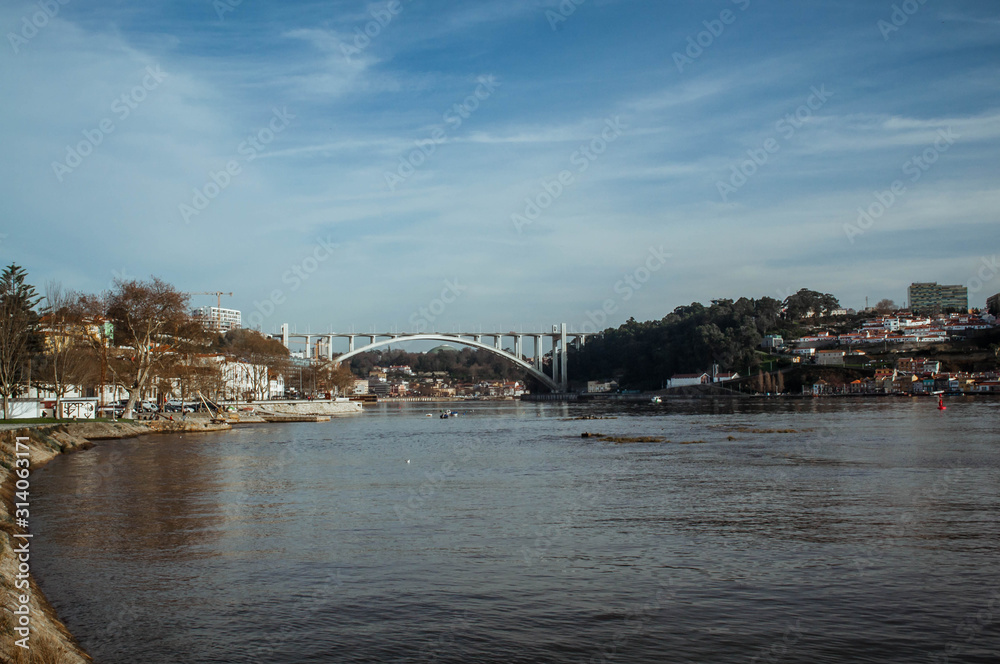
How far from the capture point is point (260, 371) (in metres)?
74.3

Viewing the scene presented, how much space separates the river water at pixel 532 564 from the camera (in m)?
6.96

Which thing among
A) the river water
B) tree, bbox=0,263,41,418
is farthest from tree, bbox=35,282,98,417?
the river water

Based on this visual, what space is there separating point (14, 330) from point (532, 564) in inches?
1185

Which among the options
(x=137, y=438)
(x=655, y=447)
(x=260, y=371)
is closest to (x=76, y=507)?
(x=655, y=447)

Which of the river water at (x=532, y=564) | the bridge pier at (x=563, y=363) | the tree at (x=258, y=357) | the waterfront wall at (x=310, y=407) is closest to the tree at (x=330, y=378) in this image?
the tree at (x=258, y=357)

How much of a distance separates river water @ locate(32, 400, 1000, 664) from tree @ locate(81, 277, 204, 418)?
2343cm

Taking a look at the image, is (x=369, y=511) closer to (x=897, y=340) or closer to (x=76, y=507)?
(x=76, y=507)

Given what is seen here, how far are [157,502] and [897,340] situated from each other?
111 metres

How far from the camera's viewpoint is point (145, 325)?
42156 millimetres

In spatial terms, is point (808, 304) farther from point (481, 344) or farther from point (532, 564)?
point (532, 564)

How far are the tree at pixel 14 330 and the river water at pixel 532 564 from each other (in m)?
13.5

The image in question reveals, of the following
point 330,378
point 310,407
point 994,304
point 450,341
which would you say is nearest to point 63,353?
point 310,407

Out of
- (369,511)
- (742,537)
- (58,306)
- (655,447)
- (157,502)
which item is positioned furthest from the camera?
(58,306)

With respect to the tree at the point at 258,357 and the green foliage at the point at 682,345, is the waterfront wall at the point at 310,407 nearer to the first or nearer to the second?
the tree at the point at 258,357
